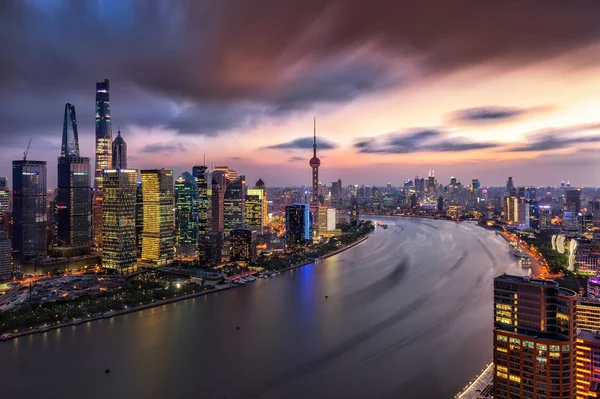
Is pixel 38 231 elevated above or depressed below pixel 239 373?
above

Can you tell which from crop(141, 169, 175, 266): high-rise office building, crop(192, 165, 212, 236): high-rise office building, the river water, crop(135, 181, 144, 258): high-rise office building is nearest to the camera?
the river water

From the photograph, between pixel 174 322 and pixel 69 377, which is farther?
pixel 174 322

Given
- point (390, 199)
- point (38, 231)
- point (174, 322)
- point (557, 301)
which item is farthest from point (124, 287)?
point (390, 199)

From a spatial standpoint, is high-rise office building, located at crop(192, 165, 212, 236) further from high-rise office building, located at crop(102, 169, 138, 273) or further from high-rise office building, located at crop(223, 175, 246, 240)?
high-rise office building, located at crop(102, 169, 138, 273)

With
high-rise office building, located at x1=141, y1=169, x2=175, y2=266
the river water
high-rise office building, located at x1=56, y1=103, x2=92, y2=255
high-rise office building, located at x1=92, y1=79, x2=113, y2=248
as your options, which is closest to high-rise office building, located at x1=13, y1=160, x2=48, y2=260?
high-rise office building, located at x1=56, y1=103, x2=92, y2=255

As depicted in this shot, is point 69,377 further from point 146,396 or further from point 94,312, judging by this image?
point 94,312
